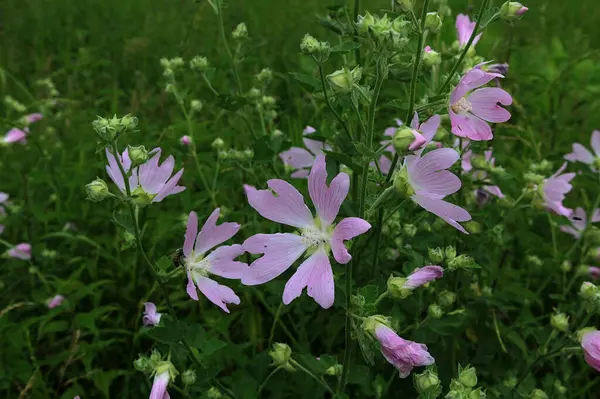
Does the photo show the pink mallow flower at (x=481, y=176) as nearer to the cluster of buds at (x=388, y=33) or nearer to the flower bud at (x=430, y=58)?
the flower bud at (x=430, y=58)

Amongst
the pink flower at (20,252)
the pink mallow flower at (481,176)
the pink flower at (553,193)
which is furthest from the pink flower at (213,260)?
the pink flower at (20,252)

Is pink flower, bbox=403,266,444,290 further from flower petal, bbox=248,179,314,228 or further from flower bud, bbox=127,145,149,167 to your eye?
flower bud, bbox=127,145,149,167

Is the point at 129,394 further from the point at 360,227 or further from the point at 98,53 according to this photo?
the point at 98,53

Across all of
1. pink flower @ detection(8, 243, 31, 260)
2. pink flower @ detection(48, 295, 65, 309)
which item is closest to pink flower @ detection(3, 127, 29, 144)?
pink flower @ detection(8, 243, 31, 260)

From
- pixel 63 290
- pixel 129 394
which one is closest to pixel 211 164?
pixel 63 290

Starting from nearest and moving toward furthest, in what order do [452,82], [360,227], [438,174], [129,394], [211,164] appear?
[360,227] < [438,174] < [452,82] < [129,394] < [211,164]

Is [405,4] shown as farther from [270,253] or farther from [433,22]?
[270,253]
